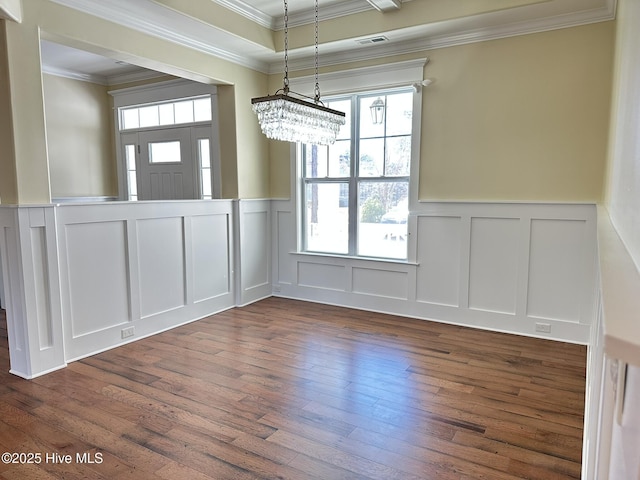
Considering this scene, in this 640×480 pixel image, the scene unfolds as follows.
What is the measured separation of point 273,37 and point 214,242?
2298 mm

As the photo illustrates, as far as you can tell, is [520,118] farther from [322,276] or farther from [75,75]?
[75,75]

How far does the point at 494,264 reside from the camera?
4.09 metres

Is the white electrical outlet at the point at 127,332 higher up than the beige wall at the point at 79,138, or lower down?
lower down

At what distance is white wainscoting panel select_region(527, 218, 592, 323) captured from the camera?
3.74 meters

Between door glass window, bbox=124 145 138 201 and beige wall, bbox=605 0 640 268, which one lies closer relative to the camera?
beige wall, bbox=605 0 640 268

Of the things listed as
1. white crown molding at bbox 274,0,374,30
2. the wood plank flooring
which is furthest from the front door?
the wood plank flooring

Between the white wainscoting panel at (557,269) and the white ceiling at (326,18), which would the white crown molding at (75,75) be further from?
the white wainscoting panel at (557,269)

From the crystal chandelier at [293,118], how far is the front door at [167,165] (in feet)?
8.69

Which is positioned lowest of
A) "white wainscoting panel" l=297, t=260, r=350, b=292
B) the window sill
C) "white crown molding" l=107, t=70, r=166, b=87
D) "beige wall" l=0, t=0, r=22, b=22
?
"white wainscoting panel" l=297, t=260, r=350, b=292

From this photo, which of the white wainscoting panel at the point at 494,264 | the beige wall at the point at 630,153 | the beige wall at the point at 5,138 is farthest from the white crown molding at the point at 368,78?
the beige wall at the point at 5,138

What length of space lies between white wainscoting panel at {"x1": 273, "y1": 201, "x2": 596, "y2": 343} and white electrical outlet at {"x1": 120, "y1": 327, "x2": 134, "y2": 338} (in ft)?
7.53

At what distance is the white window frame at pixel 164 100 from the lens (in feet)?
16.9

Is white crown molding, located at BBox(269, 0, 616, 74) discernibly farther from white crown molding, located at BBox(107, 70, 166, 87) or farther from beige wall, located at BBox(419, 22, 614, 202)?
white crown molding, located at BBox(107, 70, 166, 87)

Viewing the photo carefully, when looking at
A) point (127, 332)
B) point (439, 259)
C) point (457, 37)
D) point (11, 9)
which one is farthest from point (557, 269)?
point (11, 9)
